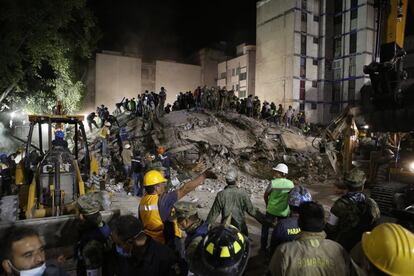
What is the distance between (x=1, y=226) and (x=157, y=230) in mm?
2504

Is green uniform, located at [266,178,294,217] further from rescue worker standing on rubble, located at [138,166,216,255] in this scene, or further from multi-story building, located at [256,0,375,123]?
multi-story building, located at [256,0,375,123]

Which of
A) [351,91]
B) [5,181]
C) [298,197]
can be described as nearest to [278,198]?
[298,197]

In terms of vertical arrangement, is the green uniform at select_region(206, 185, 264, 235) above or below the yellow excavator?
below

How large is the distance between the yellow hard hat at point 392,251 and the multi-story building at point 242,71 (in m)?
35.8

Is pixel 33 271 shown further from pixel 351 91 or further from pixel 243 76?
pixel 243 76

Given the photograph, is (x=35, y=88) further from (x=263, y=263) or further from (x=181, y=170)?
(x=263, y=263)

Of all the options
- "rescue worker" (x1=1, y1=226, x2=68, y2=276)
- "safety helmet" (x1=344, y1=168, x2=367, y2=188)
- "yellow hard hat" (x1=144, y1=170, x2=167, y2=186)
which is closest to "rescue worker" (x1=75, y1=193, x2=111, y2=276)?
"rescue worker" (x1=1, y1=226, x2=68, y2=276)

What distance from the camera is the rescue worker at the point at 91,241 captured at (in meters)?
2.62

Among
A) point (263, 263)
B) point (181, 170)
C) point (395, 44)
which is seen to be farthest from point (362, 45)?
point (263, 263)

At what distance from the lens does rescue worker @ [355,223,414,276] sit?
1555 millimetres

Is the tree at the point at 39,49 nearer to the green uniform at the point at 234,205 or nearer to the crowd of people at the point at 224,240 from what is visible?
the crowd of people at the point at 224,240

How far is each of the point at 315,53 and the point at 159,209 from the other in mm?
35234

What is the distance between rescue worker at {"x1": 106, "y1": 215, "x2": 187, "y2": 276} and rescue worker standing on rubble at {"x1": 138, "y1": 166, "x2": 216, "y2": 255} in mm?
1201

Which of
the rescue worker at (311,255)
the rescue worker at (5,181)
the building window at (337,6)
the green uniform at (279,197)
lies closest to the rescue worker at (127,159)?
the rescue worker at (5,181)
